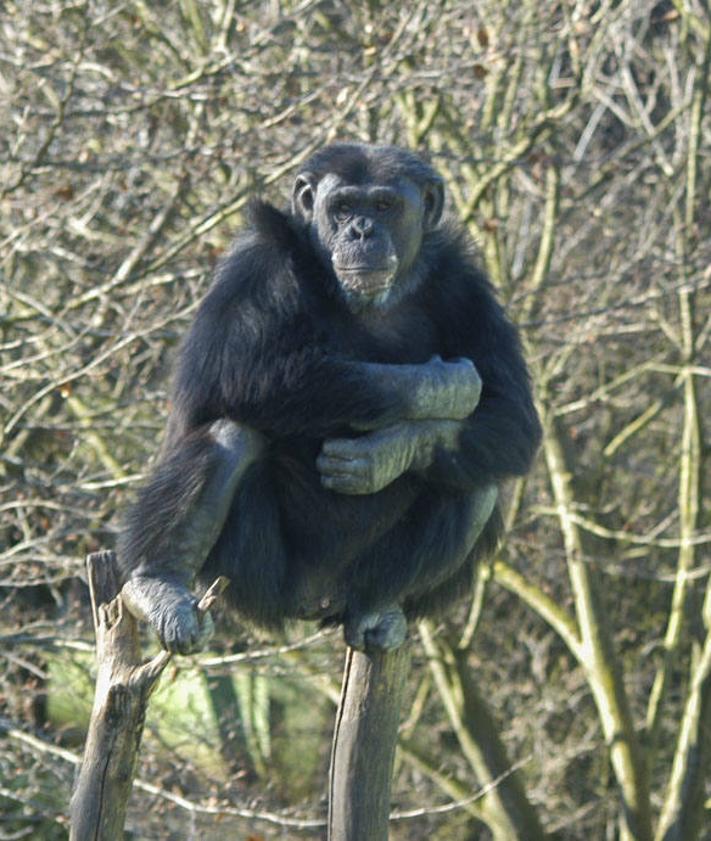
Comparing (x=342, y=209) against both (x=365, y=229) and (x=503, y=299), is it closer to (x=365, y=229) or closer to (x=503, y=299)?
(x=365, y=229)

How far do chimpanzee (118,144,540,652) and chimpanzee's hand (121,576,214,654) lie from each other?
0.02 m

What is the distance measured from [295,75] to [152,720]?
4.11 m

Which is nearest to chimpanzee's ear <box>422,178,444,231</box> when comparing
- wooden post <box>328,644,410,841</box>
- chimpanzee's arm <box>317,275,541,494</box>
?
chimpanzee's arm <box>317,275,541,494</box>

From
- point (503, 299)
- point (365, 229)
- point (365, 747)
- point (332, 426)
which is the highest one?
point (365, 229)

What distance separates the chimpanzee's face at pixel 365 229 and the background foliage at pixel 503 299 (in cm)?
271

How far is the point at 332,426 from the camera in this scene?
5.27 meters

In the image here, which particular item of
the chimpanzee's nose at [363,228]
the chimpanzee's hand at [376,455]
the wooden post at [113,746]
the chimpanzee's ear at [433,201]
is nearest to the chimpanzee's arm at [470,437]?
the chimpanzee's hand at [376,455]

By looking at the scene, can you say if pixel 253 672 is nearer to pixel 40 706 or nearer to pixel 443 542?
pixel 40 706

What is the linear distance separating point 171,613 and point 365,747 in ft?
3.61

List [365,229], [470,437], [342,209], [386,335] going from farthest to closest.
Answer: [386,335] < [470,437] < [342,209] < [365,229]

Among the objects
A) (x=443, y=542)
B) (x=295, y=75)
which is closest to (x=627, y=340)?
(x=295, y=75)

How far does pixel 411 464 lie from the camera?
5.41 metres

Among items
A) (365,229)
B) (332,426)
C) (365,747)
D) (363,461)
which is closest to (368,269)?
(365,229)

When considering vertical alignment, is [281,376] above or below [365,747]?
above
